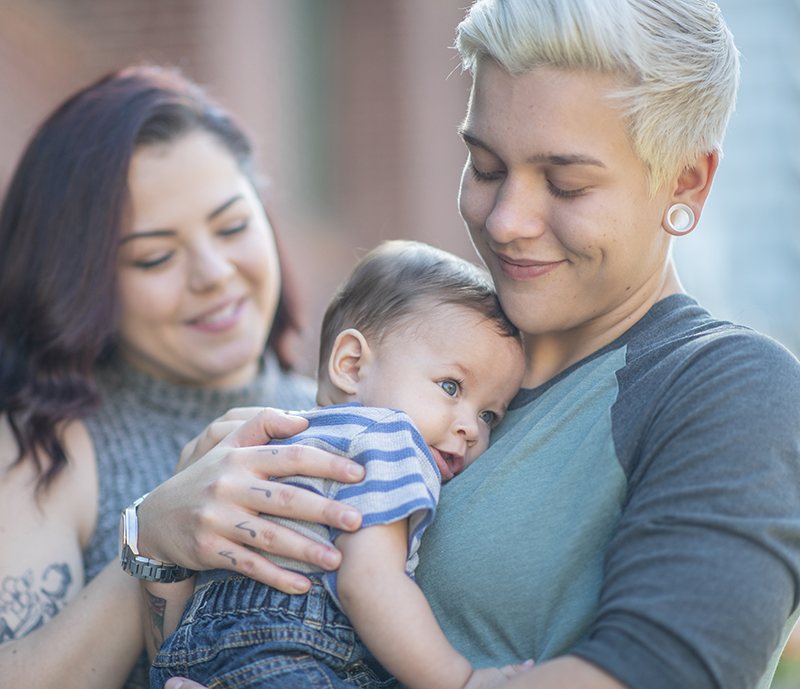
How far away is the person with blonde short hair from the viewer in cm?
113

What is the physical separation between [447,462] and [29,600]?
1204 millimetres

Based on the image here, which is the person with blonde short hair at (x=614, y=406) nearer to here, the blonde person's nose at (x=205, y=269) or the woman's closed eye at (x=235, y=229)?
the blonde person's nose at (x=205, y=269)

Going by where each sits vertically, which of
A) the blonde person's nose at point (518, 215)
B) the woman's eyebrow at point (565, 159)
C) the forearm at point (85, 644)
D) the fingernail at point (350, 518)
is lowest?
the forearm at point (85, 644)

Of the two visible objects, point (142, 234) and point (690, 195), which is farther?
point (142, 234)

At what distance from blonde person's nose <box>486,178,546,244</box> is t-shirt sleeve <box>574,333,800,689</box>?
0.45 meters

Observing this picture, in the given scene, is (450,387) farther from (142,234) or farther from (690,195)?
(142,234)

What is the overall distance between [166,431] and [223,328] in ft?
1.31

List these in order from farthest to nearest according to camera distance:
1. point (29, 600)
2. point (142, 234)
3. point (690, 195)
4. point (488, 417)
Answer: point (142, 234) → point (29, 600) → point (488, 417) → point (690, 195)

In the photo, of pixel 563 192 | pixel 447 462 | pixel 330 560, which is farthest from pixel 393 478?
pixel 563 192

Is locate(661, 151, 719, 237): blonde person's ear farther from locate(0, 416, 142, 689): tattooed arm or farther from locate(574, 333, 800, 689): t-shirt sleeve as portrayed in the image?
locate(0, 416, 142, 689): tattooed arm

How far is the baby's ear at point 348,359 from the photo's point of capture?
5.63 feet

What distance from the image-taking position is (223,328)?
8.74ft

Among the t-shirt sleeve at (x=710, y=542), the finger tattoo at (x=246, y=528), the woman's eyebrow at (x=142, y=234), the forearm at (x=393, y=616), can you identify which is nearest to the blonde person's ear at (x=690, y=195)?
the t-shirt sleeve at (x=710, y=542)

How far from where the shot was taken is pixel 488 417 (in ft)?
5.90
